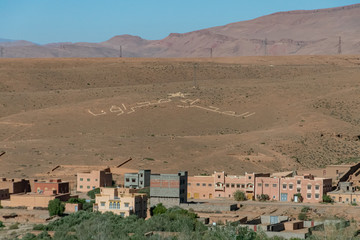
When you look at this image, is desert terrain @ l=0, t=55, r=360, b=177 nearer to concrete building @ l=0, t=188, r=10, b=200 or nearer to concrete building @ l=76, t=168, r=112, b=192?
concrete building @ l=76, t=168, r=112, b=192

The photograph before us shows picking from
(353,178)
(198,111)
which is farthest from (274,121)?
(353,178)

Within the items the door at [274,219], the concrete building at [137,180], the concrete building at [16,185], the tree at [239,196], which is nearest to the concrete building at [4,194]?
the concrete building at [16,185]

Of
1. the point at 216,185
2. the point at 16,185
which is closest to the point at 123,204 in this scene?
the point at 16,185

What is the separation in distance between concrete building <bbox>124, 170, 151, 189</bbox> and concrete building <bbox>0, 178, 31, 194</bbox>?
24.0 feet

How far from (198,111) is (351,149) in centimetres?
2403

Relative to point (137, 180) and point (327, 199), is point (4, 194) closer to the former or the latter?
point (137, 180)

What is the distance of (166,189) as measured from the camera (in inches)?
2539

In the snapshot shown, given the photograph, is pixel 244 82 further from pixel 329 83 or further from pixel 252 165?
pixel 252 165

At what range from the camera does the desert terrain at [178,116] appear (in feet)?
279

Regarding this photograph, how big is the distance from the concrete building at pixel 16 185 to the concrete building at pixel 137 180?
7.32 metres

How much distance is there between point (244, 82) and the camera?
13050 cm

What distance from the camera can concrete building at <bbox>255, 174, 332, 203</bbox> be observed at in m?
67.9

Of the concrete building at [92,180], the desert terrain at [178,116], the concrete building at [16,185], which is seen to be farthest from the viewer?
the desert terrain at [178,116]

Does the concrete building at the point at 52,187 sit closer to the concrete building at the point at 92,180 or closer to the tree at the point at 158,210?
the concrete building at the point at 92,180
